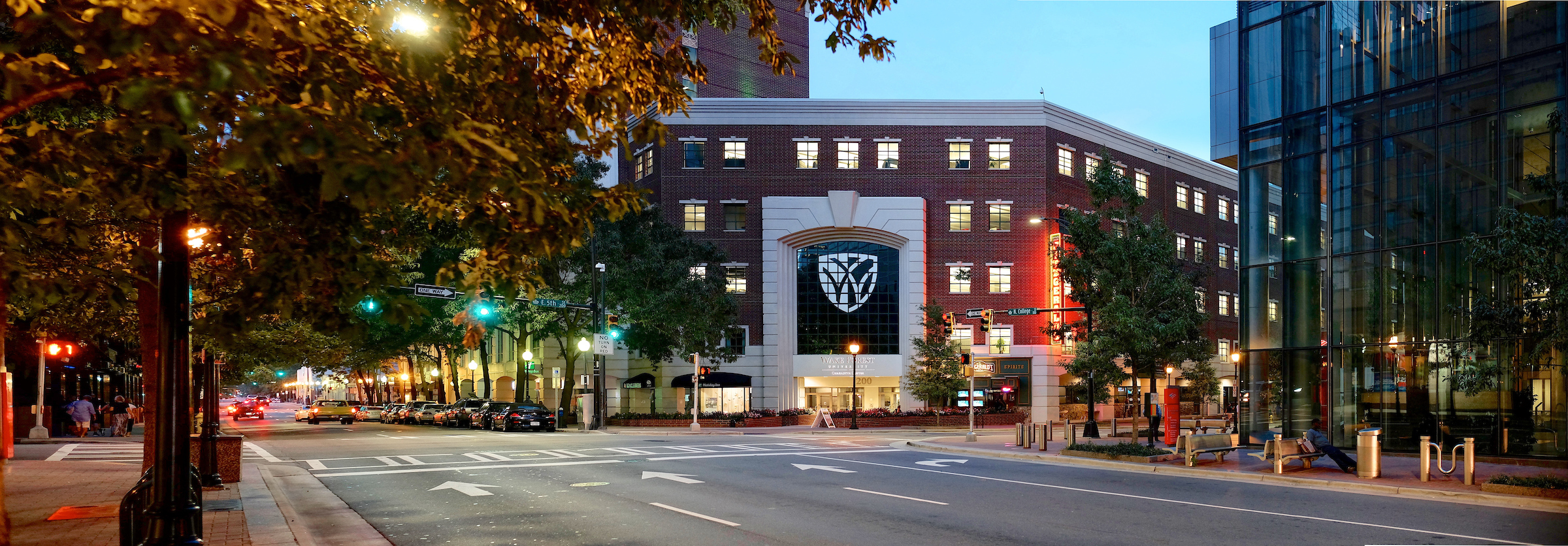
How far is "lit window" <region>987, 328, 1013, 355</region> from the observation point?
52375mm

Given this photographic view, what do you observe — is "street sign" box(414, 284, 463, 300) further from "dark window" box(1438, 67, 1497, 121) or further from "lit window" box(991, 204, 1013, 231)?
"lit window" box(991, 204, 1013, 231)

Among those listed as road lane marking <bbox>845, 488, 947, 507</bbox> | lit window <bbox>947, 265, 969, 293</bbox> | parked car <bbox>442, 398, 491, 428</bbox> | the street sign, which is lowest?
parked car <bbox>442, 398, 491, 428</bbox>

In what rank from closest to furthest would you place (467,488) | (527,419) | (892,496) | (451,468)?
1. (892,496)
2. (467,488)
3. (451,468)
4. (527,419)

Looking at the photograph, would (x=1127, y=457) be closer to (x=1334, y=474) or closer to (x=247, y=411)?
(x=1334, y=474)

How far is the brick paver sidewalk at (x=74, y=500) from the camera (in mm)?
11508

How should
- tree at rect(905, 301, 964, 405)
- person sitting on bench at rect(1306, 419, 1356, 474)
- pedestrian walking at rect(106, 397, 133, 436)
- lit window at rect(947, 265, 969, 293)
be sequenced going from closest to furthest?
person sitting on bench at rect(1306, 419, 1356, 474) → pedestrian walking at rect(106, 397, 133, 436) → tree at rect(905, 301, 964, 405) → lit window at rect(947, 265, 969, 293)

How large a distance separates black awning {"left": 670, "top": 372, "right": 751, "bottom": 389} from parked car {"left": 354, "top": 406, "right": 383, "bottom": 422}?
21.6 m

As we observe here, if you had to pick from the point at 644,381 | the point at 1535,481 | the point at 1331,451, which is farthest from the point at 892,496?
the point at 644,381

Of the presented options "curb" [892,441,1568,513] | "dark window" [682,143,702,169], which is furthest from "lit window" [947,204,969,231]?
"curb" [892,441,1568,513]

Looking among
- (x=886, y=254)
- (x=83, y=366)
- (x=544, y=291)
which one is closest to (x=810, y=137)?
(x=886, y=254)

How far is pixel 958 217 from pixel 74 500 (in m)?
43.2

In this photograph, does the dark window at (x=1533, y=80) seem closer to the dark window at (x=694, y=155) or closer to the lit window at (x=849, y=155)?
the lit window at (x=849, y=155)

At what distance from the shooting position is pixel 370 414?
63094 millimetres

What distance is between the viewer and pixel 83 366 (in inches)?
1955
